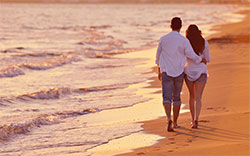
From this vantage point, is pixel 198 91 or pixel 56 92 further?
pixel 56 92

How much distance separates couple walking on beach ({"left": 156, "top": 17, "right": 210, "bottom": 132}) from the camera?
692 centimetres

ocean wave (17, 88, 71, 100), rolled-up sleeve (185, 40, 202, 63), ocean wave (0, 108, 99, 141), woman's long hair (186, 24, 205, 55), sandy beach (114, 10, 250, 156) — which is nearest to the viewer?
sandy beach (114, 10, 250, 156)

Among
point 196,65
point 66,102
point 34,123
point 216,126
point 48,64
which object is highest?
point 196,65

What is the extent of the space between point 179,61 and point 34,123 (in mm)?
2802

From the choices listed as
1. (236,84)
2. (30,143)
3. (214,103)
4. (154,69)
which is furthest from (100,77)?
(30,143)

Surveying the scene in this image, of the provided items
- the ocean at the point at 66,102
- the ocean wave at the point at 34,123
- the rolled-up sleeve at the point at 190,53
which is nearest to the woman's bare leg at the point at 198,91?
the rolled-up sleeve at the point at 190,53

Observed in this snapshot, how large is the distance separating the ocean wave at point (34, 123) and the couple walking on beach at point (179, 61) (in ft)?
7.69

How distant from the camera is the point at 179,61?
22.7ft

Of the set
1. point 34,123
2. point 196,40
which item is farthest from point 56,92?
point 196,40

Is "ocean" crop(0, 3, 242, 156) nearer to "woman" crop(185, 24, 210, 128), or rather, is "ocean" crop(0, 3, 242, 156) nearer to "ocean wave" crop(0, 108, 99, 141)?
"ocean wave" crop(0, 108, 99, 141)

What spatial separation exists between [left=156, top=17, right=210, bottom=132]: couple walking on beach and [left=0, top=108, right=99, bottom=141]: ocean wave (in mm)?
2344

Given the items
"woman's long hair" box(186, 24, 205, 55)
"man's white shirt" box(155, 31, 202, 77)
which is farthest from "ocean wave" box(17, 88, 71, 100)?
"woman's long hair" box(186, 24, 205, 55)

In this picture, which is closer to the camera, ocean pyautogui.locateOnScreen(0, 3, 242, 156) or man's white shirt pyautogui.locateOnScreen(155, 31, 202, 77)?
man's white shirt pyautogui.locateOnScreen(155, 31, 202, 77)

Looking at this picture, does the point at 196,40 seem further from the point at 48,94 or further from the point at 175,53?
the point at 48,94
